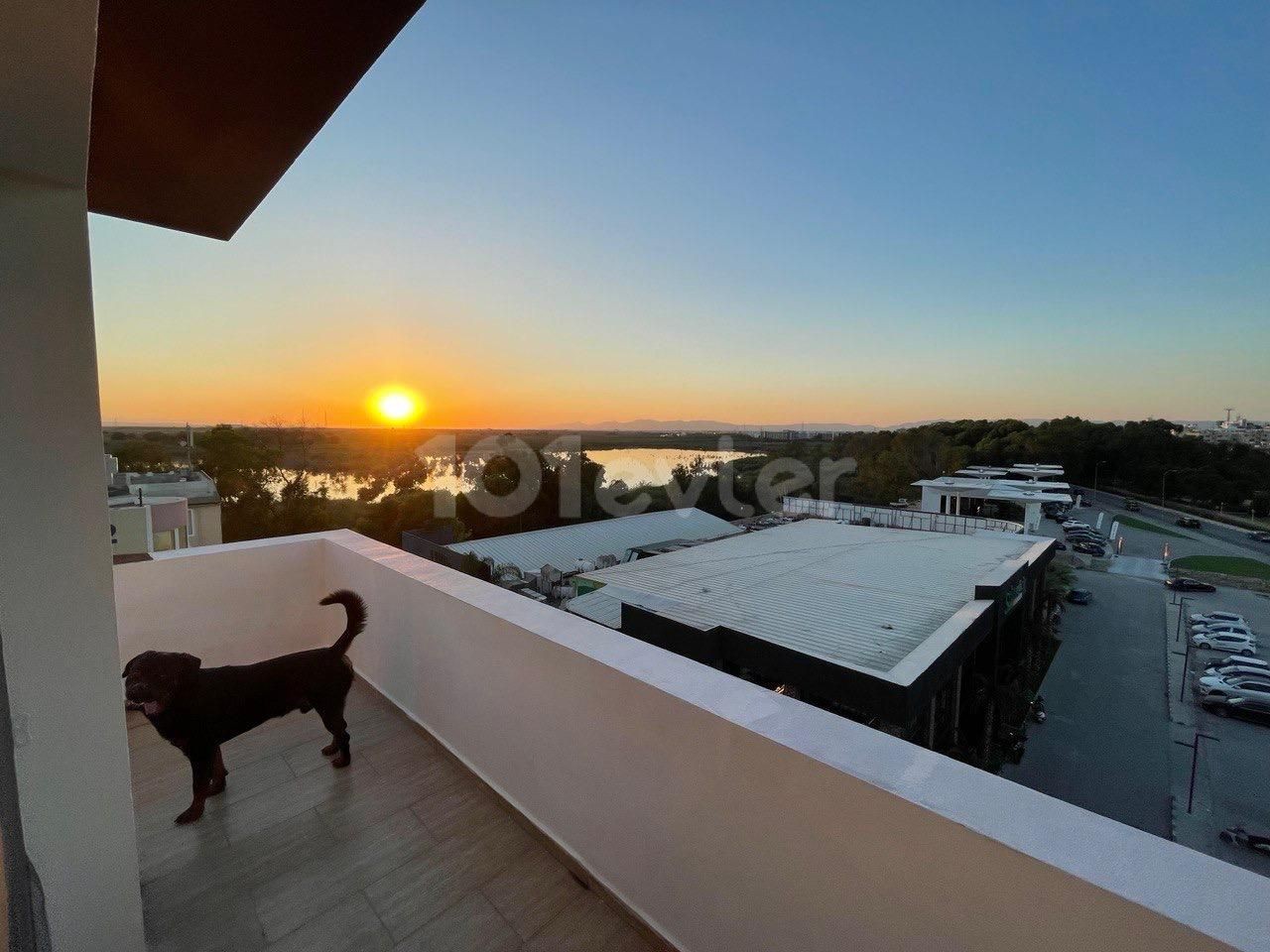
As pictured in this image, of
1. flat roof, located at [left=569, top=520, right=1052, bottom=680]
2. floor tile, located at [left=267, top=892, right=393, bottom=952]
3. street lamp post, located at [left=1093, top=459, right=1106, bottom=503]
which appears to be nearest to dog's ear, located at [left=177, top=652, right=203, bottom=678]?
floor tile, located at [left=267, top=892, right=393, bottom=952]

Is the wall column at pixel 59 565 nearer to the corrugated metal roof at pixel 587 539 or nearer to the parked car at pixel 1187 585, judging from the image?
the corrugated metal roof at pixel 587 539

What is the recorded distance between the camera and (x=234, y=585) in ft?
8.59

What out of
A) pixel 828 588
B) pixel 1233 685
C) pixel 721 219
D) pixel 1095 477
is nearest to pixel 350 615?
pixel 828 588

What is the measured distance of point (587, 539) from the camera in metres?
15.6

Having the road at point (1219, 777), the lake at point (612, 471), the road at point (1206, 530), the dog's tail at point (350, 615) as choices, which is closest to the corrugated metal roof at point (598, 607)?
the dog's tail at point (350, 615)

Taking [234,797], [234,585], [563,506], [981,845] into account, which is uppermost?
[981,845]

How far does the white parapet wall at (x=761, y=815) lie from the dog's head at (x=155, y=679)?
0.74 m

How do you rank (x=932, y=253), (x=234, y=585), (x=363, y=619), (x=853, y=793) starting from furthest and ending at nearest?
(x=932, y=253), (x=234, y=585), (x=363, y=619), (x=853, y=793)

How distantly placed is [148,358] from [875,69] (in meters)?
9.95

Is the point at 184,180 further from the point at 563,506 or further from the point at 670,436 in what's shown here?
the point at 670,436

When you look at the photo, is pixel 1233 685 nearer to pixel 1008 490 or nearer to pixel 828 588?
pixel 1008 490

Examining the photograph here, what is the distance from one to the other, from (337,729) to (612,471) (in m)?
25.1

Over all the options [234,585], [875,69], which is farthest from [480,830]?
[875,69]

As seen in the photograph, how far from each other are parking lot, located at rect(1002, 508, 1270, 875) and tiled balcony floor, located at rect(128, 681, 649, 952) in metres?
8.11
